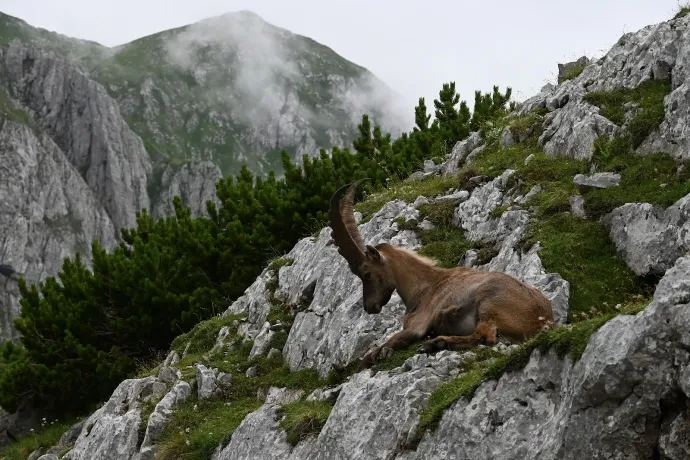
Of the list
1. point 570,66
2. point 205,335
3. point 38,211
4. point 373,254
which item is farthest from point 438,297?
point 38,211

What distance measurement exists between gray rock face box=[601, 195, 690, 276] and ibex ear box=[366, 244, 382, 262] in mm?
4269

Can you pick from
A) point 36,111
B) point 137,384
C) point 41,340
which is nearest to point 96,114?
point 36,111

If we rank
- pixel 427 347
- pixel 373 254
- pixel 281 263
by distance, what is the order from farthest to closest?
pixel 281 263 < pixel 373 254 < pixel 427 347

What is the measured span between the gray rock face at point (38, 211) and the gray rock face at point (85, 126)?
239 inches

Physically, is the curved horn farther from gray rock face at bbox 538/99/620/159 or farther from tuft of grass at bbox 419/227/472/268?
gray rock face at bbox 538/99/620/159

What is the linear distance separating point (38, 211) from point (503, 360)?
155 metres

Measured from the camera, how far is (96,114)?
166 metres

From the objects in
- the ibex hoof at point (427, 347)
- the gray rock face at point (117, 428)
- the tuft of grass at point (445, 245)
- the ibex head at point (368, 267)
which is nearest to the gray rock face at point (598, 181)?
the tuft of grass at point (445, 245)

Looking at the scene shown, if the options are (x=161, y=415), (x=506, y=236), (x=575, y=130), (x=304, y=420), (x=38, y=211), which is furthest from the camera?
(x=38, y=211)

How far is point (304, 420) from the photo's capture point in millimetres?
11250

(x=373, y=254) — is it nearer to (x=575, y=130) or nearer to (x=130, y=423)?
(x=130, y=423)

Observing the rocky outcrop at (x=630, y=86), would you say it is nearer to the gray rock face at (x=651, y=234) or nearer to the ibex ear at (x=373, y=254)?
the gray rock face at (x=651, y=234)

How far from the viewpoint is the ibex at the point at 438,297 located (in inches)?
388

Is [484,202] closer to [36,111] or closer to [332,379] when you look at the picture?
[332,379]
